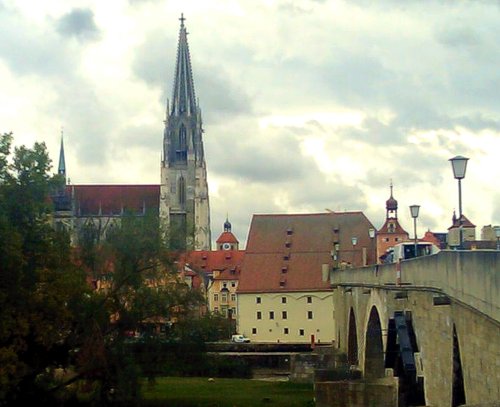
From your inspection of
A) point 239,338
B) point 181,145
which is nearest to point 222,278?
point 239,338

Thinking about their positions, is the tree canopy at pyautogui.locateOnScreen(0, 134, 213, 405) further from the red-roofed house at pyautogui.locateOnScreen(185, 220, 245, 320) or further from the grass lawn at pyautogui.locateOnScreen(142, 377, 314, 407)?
the red-roofed house at pyautogui.locateOnScreen(185, 220, 245, 320)

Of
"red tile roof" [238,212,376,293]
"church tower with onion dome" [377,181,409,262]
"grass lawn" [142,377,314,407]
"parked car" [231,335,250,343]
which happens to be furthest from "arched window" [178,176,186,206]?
"grass lawn" [142,377,314,407]

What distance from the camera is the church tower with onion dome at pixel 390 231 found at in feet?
364

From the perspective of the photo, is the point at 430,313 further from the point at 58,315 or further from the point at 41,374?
the point at 41,374

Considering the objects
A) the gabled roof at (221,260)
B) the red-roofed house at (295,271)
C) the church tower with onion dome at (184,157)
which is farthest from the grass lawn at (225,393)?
the church tower with onion dome at (184,157)

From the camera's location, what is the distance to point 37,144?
41.1 meters

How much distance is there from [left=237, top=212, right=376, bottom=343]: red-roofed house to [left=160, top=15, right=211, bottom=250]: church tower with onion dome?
235 feet

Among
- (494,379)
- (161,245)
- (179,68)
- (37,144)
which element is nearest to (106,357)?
(161,245)

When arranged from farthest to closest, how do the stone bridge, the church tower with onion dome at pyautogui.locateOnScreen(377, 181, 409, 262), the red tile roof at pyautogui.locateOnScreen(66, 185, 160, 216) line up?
the red tile roof at pyautogui.locateOnScreen(66, 185, 160, 216), the church tower with onion dome at pyautogui.locateOnScreen(377, 181, 409, 262), the stone bridge

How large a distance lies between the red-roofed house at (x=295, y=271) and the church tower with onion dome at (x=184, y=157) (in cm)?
7155

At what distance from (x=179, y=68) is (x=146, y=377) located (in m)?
142

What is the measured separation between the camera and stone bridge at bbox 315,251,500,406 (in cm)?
1677

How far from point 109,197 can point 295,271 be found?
92.2 metres

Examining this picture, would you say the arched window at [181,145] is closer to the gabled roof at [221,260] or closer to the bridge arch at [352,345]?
the gabled roof at [221,260]
